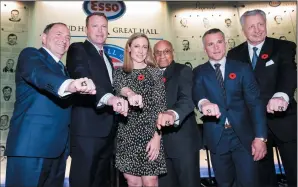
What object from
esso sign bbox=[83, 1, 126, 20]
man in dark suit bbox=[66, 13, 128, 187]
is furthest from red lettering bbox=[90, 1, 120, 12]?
man in dark suit bbox=[66, 13, 128, 187]

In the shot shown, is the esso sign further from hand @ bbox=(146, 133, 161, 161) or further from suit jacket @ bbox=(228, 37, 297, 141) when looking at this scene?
hand @ bbox=(146, 133, 161, 161)

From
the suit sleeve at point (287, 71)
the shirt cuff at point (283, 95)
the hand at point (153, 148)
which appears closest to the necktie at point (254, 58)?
the suit sleeve at point (287, 71)

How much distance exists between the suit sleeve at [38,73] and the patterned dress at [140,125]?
458 mm

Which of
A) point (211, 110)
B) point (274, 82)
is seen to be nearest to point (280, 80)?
point (274, 82)

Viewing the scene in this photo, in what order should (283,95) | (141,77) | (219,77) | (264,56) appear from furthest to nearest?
1. (264,56)
2. (283,95)
3. (219,77)
4. (141,77)

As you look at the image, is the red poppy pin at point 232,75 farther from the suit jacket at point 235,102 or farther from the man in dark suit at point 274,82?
the man in dark suit at point 274,82

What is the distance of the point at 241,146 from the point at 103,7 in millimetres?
2975

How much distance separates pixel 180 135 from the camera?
2.14 meters

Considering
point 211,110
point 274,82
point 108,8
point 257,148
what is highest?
point 108,8

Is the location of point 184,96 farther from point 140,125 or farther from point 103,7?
point 103,7

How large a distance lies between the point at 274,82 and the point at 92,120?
1.51 meters

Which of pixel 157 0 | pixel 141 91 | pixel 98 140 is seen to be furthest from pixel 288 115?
pixel 157 0

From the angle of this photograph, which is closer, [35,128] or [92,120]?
[35,128]

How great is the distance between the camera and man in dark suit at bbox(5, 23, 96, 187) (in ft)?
6.00
